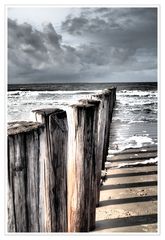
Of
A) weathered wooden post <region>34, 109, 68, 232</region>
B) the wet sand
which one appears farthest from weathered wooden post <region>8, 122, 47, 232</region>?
the wet sand

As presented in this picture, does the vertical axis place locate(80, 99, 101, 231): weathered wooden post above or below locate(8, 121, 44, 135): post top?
below

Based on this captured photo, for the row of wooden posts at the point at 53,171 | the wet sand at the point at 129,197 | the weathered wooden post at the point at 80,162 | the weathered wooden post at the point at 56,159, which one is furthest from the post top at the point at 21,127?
the wet sand at the point at 129,197

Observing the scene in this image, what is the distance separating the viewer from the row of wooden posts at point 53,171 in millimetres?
1281

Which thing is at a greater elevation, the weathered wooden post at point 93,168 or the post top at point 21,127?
the post top at point 21,127

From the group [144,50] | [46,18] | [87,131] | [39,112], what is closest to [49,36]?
[46,18]

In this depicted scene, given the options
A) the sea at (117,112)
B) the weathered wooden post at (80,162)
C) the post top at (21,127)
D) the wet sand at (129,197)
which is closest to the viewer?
the post top at (21,127)

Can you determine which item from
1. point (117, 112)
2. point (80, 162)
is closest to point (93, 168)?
point (80, 162)

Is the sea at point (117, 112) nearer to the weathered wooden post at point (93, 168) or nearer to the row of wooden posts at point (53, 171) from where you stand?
the weathered wooden post at point (93, 168)

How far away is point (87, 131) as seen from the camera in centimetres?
190

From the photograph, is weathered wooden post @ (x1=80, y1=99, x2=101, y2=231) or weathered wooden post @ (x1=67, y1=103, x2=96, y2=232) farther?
weathered wooden post @ (x1=80, y1=99, x2=101, y2=231)

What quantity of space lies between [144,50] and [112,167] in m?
1.23

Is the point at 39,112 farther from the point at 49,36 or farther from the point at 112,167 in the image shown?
the point at 112,167

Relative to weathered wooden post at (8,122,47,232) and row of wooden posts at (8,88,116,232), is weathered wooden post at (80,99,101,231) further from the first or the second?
weathered wooden post at (8,122,47,232)

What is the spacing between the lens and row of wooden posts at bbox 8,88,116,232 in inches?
50.4
